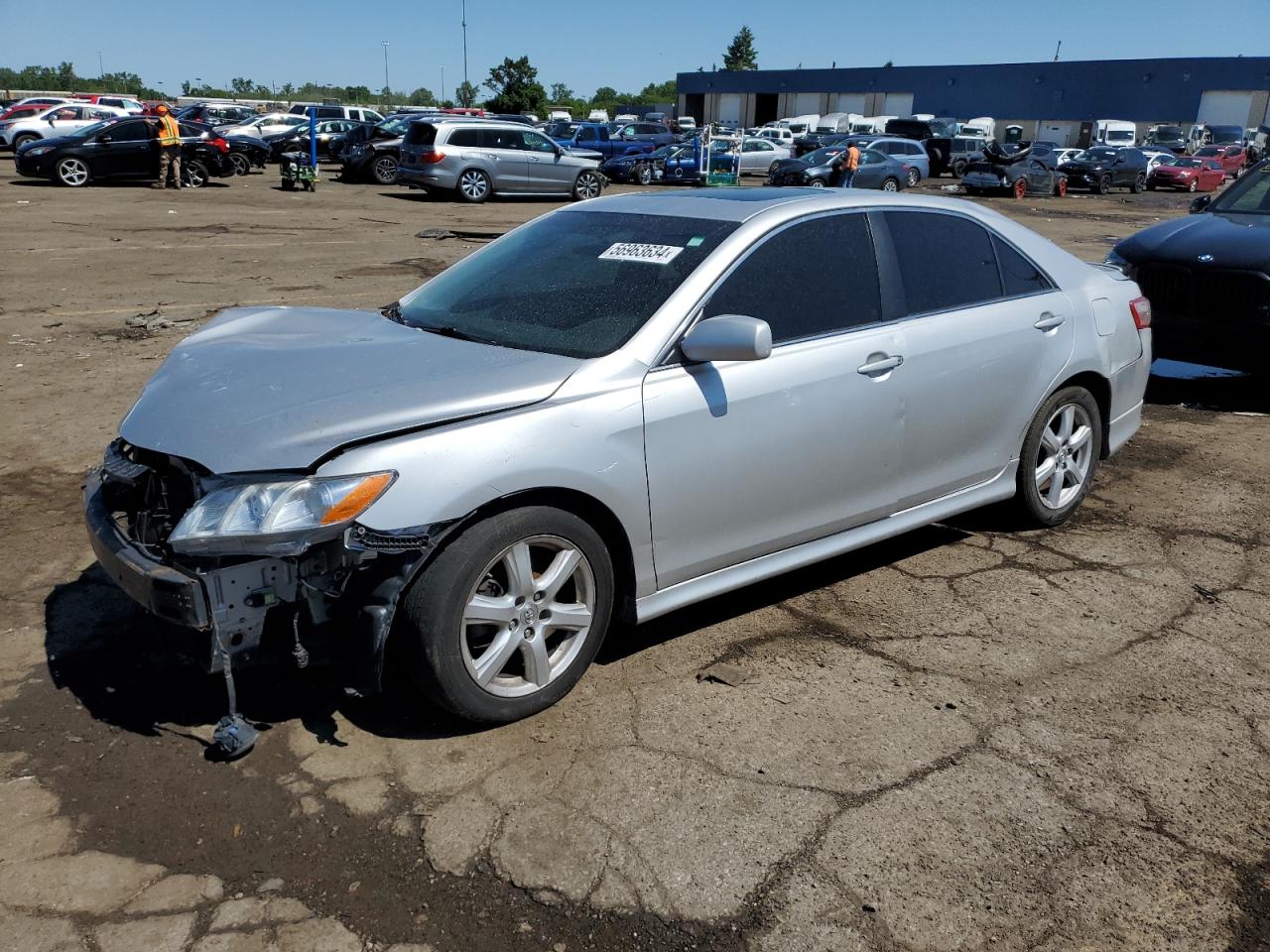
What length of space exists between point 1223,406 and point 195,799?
24.9 ft

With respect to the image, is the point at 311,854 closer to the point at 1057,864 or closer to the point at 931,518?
the point at 1057,864

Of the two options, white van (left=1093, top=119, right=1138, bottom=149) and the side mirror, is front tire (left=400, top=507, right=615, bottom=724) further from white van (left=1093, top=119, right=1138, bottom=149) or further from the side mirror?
white van (left=1093, top=119, right=1138, bottom=149)

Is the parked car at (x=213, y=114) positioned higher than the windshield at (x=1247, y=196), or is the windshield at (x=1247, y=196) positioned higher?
the parked car at (x=213, y=114)

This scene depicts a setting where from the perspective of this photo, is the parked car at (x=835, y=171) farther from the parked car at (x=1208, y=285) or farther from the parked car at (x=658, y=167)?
the parked car at (x=1208, y=285)

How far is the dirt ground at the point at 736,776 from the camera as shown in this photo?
8.55 ft

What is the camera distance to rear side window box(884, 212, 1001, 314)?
4375mm

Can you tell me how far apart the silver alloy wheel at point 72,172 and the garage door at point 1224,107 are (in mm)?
58879

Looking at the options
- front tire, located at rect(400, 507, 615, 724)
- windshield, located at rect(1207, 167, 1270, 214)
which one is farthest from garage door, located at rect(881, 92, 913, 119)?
front tire, located at rect(400, 507, 615, 724)

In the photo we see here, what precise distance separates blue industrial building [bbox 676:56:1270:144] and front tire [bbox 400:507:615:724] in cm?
6700

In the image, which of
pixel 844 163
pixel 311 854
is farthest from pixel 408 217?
pixel 311 854

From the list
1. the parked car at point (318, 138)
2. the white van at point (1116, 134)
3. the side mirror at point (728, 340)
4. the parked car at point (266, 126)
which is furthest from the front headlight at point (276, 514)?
the white van at point (1116, 134)

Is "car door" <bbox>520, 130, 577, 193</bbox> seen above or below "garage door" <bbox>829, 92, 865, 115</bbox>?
below

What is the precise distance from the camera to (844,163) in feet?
82.1

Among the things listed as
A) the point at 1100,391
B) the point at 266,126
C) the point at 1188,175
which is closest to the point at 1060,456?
the point at 1100,391
